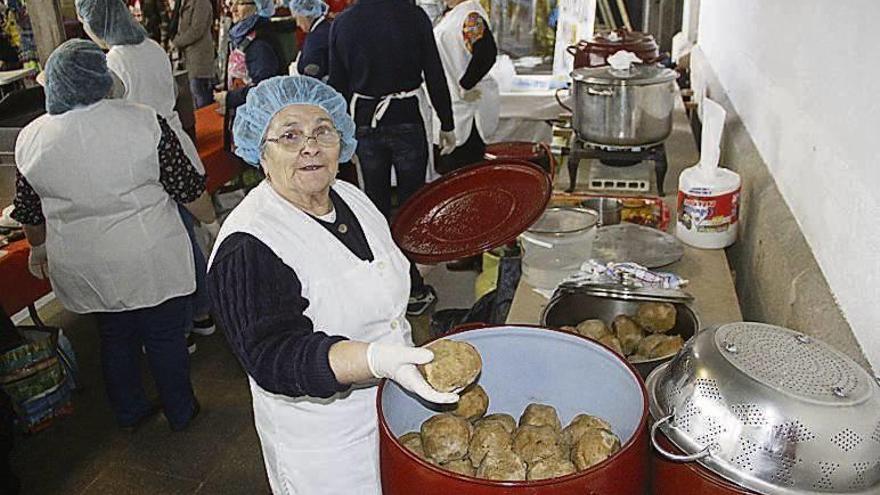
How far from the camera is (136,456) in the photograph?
2674 mm

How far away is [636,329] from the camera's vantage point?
157 cm

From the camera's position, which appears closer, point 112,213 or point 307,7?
point 112,213

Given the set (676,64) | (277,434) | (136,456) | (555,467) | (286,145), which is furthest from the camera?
(676,64)

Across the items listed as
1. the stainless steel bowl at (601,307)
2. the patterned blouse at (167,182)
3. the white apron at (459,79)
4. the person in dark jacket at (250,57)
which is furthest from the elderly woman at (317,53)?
the stainless steel bowl at (601,307)

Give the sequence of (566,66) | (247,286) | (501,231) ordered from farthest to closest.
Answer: (566,66)
(501,231)
(247,286)

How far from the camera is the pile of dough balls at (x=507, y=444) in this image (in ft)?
3.51

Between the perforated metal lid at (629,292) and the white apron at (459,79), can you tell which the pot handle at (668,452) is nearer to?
the perforated metal lid at (629,292)

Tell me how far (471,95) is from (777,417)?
3.67m

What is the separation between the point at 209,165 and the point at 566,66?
9.36 ft

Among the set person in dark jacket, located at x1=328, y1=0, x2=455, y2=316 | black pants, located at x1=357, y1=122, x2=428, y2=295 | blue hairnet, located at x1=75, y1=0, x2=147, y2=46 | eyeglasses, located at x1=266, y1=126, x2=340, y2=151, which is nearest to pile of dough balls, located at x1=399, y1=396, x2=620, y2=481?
eyeglasses, located at x1=266, y1=126, x2=340, y2=151

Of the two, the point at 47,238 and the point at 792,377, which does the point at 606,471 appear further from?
the point at 47,238

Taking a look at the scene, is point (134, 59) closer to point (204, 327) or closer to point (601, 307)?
point (204, 327)

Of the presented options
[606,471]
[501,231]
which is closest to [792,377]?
[606,471]

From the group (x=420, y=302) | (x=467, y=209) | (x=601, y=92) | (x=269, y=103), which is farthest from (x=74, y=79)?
(x=420, y=302)
